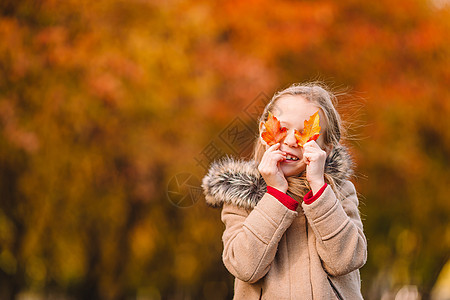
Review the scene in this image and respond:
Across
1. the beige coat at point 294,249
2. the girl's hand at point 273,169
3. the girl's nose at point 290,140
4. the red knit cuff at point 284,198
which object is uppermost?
the girl's nose at point 290,140

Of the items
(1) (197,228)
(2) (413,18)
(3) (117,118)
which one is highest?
(2) (413,18)

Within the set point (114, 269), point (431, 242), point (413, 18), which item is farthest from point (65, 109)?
point (431, 242)

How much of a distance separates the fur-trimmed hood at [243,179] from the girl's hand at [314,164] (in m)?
0.15

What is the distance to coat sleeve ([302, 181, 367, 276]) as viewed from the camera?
2.10 meters

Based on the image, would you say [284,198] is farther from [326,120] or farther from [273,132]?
[326,120]

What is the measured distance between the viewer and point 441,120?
24.5ft

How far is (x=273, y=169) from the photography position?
7.08 ft

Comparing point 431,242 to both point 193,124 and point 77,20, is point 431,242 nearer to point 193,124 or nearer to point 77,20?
point 193,124

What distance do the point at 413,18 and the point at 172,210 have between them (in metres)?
4.21

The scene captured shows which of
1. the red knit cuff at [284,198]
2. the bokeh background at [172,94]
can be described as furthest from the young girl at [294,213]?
the bokeh background at [172,94]

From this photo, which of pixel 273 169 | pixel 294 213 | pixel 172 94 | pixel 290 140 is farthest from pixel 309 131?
pixel 172 94

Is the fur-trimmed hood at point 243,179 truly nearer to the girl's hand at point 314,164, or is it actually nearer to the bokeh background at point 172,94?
the girl's hand at point 314,164

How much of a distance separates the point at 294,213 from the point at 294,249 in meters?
0.17

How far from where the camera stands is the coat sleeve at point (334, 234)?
82.7 inches
